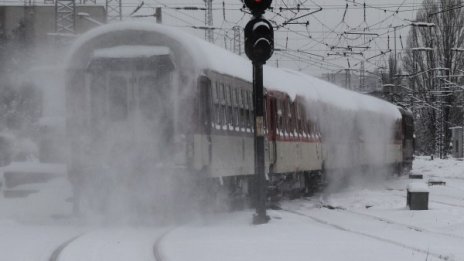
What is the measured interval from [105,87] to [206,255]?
479cm

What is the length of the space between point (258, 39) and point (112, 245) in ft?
14.4

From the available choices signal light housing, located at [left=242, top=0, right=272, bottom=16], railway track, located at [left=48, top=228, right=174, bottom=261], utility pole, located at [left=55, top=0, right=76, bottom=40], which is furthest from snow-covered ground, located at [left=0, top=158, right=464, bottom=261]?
utility pole, located at [left=55, top=0, right=76, bottom=40]

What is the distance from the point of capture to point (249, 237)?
1054cm

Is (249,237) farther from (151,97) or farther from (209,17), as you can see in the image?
(209,17)

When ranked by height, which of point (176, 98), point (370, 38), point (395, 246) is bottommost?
point (395, 246)

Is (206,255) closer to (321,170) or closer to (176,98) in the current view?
(176,98)

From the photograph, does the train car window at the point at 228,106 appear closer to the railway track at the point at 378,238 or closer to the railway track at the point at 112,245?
the railway track at the point at 378,238

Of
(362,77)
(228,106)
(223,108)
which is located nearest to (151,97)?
(223,108)

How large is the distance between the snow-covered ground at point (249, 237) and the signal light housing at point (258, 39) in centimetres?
266

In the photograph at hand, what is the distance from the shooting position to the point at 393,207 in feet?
57.2

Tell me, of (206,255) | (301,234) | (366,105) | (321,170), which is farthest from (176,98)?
(366,105)

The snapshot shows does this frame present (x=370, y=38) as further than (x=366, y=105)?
Yes

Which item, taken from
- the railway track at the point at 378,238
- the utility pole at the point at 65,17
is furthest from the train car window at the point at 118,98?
the utility pole at the point at 65,17

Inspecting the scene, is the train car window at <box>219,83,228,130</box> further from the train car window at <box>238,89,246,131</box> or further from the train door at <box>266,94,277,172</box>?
the train door at <box>266,94,277,172</box>
